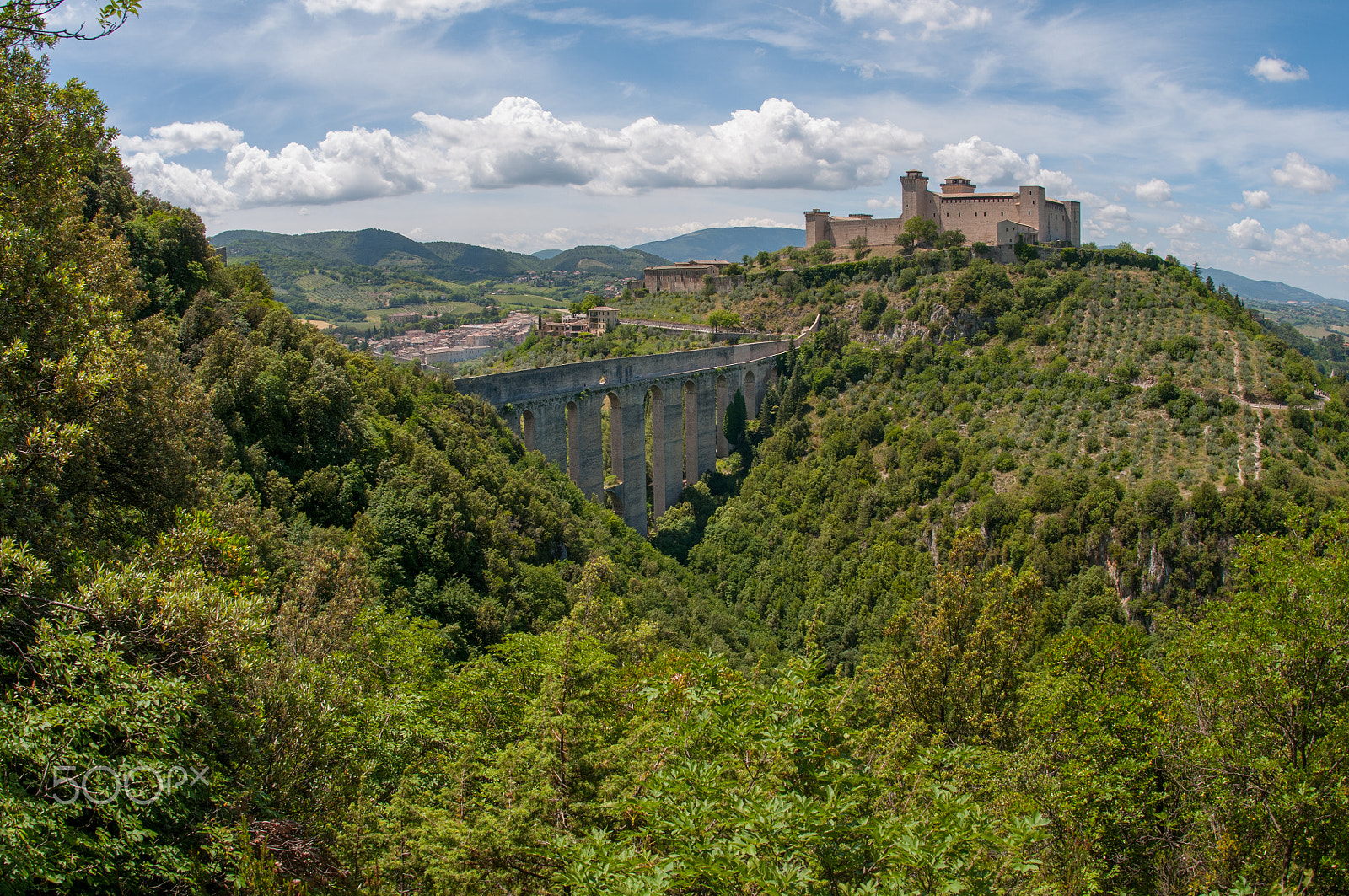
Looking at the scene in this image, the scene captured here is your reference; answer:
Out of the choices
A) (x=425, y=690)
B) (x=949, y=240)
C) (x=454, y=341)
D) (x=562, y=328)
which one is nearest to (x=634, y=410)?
(x=562, y=328)

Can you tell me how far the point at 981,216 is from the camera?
195 feet

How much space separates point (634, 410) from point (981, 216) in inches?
1354

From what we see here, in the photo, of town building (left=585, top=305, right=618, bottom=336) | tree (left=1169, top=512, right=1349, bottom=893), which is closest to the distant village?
town building (left=585, top=305, right=618, bottom=336)

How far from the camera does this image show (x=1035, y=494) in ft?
110

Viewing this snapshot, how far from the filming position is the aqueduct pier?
36.1 m

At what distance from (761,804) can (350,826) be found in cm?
348

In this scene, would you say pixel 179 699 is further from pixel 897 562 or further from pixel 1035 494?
pixel 1035 494

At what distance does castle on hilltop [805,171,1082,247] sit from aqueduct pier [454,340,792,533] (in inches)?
687

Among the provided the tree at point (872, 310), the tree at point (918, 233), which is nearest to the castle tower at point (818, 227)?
the tree at point (918, 233)

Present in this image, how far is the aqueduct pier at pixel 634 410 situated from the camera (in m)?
36.1

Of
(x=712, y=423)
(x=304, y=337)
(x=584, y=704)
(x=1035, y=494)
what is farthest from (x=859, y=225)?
(x=584, y=704)

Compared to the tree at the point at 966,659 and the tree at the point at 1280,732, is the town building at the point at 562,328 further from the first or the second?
the tree at the point at 1280,732

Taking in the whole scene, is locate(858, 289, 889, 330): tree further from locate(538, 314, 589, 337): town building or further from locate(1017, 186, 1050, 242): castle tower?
locate(538, 314, 589, 337): town building

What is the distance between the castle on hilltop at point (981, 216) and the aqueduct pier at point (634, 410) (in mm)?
17448
